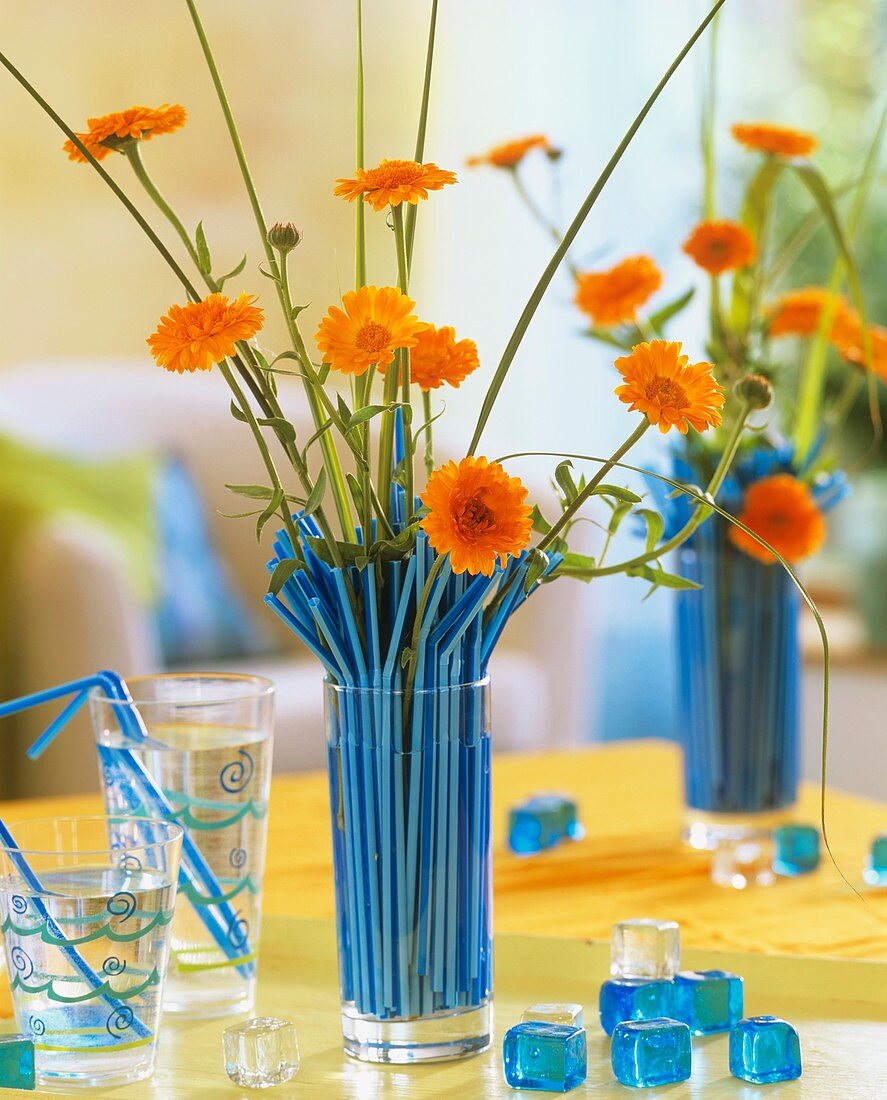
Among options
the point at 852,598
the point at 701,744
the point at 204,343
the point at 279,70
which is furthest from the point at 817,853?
the point at 279,70

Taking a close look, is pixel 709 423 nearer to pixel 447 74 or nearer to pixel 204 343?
pixel 204 343

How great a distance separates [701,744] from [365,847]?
19.9 inches

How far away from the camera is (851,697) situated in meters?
3.12

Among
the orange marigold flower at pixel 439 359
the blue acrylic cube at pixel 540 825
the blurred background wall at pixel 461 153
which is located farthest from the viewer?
the blurred background wall at pixel 461 153

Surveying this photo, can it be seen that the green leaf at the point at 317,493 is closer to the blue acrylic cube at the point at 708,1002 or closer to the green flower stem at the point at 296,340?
the green flower stem at the point at 296,340

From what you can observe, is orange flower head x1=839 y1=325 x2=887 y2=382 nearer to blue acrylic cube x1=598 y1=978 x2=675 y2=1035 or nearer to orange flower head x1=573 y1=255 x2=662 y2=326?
orange flower head x1=573 y1=255 x2=662 y2=326

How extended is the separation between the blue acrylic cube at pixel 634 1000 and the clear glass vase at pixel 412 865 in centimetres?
8

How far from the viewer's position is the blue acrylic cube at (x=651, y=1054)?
2.29 ft

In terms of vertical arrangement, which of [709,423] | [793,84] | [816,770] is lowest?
[816,770]

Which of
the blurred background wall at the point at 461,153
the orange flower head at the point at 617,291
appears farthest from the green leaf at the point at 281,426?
the blurred background wall at the point at 461,153

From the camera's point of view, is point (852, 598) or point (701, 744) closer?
point (701, 744)

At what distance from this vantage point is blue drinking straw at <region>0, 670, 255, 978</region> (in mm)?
796

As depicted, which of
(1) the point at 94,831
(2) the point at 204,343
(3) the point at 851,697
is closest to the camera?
(2) the point at 204,343

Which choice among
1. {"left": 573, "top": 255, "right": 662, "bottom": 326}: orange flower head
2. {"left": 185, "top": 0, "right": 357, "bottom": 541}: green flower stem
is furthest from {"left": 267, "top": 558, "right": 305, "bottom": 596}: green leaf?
{"left": 573, "top": 255, "right": 662, "bottom": 326}: orange flower head
